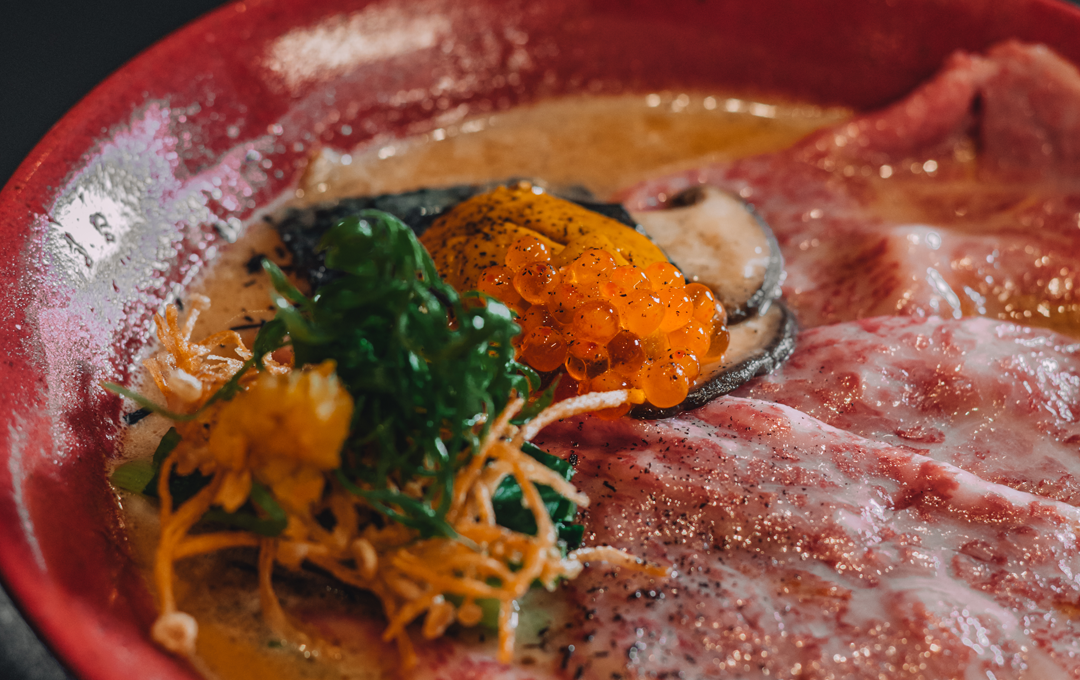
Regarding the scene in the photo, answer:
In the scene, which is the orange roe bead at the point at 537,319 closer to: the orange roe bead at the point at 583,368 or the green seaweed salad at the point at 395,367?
the orange roe bead at the point at 583,368

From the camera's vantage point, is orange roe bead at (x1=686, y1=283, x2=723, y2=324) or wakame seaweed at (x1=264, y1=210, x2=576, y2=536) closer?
wakame seaweed at (x1=264, y1=210, x2=576, y2=536)

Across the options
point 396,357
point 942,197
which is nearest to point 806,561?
point 396,357

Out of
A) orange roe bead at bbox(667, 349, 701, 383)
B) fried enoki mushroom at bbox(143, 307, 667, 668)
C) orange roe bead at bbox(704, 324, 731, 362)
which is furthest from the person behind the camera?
orange roe bead at bbox(704, 324, 731, 362)

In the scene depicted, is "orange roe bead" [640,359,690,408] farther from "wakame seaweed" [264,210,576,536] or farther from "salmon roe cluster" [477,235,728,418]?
"wakame seaweed" [264,210,576,536]

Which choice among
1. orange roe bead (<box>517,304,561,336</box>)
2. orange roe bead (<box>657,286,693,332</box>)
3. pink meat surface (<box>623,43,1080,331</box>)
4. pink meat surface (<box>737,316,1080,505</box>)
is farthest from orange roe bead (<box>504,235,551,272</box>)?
pink meat surface (<box>623,43,1080,331</box>)

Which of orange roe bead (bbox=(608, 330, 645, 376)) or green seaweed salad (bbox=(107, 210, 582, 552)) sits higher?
green seaweed salad (bbox=(107, 210, 582, 552))

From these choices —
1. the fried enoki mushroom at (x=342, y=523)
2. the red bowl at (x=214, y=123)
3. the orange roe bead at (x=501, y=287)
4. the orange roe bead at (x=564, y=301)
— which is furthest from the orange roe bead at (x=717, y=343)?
the red bowl at (x=214, y=123)

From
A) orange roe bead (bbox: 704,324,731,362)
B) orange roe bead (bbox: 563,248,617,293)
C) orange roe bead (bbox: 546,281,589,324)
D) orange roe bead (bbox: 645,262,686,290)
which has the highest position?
orange roe bead (bbox: 563,248,617,293)

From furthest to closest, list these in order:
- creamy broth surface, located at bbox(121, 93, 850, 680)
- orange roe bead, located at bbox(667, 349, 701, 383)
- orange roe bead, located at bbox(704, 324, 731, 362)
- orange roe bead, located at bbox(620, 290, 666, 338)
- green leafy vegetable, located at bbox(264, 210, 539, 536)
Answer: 1. orange roe bead, located at bbox(704, 324, 731, 362)
2. orange roe bead, located at bbox(667, 349, 701, 383)
3. orange roe bead, located at bbox(620, 290, 666, 338)
4. creamy broth surface, located at bbox(121, 93, 850, 680)
5. green leafy vegetable, located at bbox(264, 210, 539, 536)
